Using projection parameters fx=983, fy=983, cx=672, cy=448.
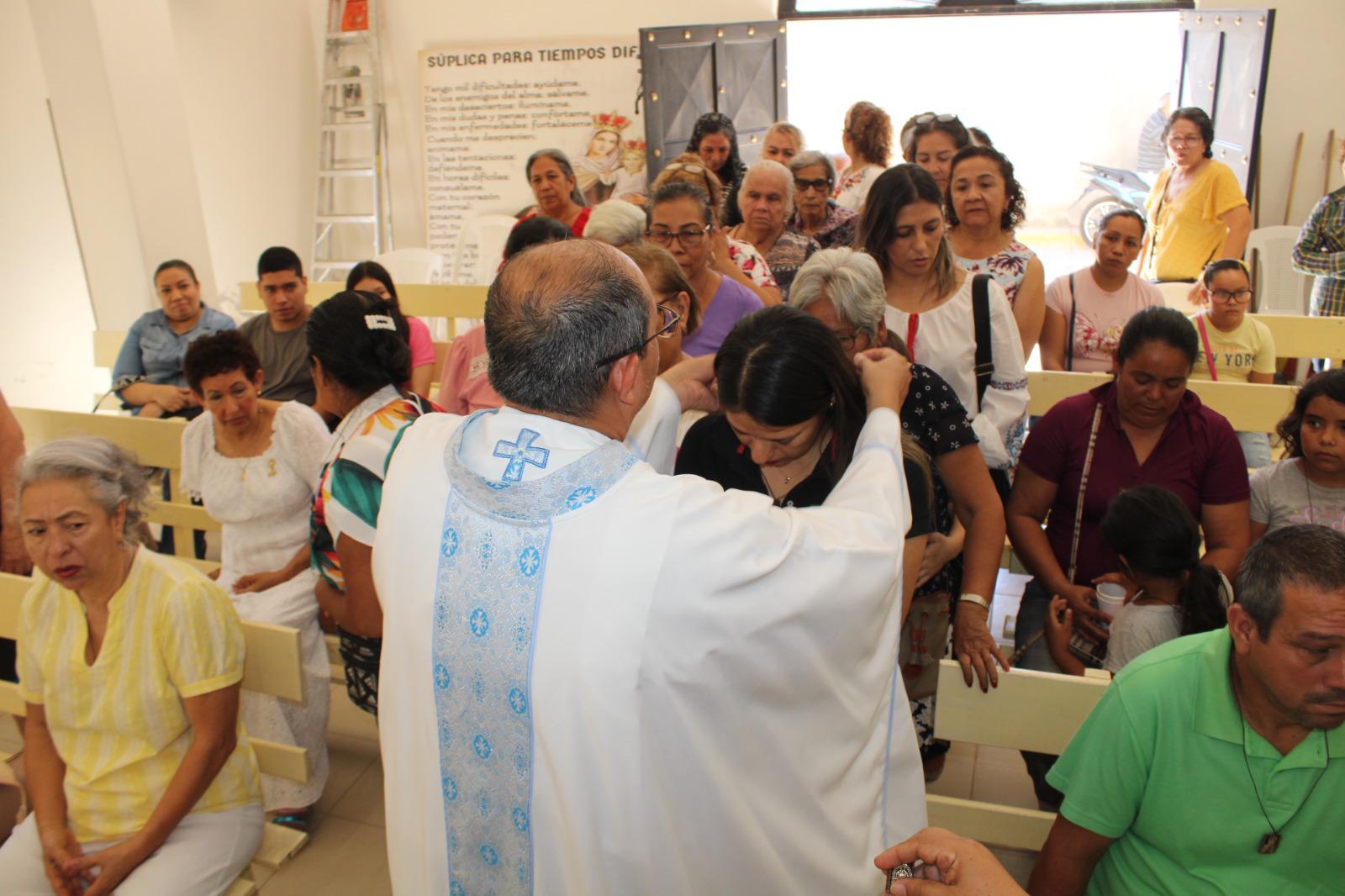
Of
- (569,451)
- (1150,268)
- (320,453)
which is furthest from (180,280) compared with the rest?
(1150,268)

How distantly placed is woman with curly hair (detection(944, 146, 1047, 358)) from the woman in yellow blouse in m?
2.66

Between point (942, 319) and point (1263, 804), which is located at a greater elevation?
point (942, 319)

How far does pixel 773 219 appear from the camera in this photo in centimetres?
418

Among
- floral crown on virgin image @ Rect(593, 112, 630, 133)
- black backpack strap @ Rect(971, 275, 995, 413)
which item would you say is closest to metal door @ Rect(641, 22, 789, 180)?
floral crown on virgin image @ Rect(593, 112, 630, 133)

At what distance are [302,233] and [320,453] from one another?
22.5 feet

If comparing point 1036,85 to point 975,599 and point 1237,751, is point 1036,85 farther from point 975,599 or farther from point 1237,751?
point 1237,751

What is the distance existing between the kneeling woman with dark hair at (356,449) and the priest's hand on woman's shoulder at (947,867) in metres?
1.42

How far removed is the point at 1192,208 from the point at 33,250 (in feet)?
25.2

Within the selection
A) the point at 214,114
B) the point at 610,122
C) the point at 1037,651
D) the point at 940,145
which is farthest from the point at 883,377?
the point at 214,114

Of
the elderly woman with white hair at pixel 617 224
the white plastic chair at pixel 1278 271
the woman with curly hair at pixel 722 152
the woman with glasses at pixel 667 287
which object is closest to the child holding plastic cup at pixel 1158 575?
the woman with glasses at pixel 667 287

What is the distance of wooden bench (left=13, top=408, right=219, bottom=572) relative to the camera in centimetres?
375

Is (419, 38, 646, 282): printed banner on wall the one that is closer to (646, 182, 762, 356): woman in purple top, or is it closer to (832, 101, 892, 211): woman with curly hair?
(832, 101, 892, 211): woman with curly hair

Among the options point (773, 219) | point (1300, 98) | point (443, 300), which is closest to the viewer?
point (773, 219)

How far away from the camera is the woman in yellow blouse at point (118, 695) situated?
85.4 inches
